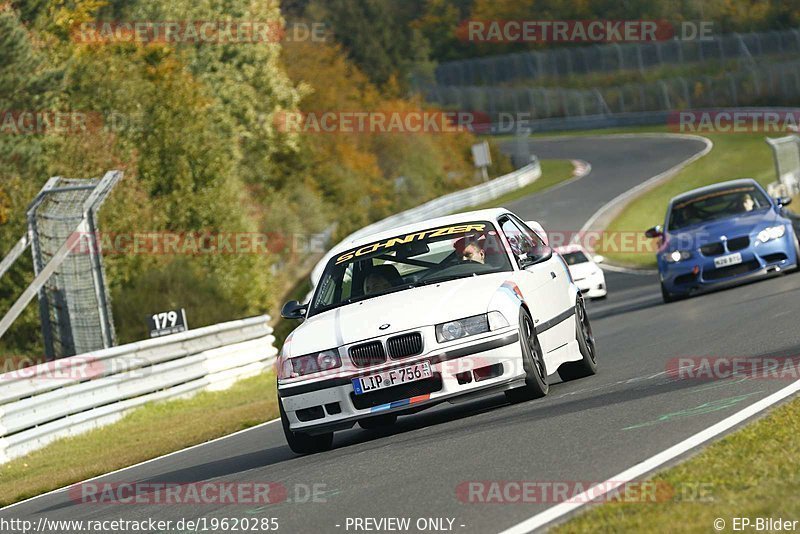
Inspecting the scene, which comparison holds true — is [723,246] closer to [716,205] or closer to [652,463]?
[716,205]

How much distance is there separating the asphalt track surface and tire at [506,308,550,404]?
120mm

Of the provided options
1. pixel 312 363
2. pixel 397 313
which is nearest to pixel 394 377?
pixel 397 313

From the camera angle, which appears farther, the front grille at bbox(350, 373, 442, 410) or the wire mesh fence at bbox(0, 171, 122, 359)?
the wire mesh fence at bbox(0, 171, 122, 359)

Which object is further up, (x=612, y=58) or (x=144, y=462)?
(x=612, y=58)

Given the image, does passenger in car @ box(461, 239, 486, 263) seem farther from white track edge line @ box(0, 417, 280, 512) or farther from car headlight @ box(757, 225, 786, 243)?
car headlight @ box(757, 225, 786, 243)

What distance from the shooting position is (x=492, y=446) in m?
8.98

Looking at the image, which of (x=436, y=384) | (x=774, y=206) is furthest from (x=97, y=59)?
(x=436, y=384)

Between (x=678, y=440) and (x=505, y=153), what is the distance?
276 feet

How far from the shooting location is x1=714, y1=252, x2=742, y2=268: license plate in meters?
20.7

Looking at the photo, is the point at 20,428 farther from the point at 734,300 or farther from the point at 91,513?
the point at 734,300

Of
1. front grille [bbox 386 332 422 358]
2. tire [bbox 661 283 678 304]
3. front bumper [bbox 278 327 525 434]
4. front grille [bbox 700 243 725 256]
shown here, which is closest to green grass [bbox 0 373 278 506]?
front bumper [bbox 278 327 525 434]

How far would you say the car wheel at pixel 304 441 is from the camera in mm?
10641

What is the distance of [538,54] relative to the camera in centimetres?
11300

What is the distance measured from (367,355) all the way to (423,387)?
1.50ft
